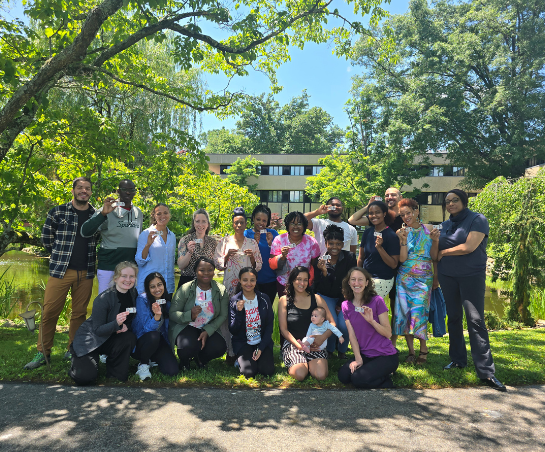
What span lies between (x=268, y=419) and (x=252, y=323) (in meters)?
1.48

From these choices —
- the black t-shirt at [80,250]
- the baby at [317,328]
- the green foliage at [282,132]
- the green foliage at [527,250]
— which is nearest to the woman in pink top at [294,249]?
the baby at [317,328]

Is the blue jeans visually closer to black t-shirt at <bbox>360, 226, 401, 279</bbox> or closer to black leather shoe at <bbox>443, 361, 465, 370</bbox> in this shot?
black t-shirt at <bbox>360, 226, 401, 279</bbox>

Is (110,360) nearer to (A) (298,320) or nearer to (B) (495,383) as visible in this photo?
(A) (298,320)

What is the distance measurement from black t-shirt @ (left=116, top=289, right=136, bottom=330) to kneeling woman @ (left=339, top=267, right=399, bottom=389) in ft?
8.49

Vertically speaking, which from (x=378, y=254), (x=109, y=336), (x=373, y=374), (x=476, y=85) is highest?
(x=476, y=85)

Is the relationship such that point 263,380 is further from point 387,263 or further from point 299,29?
point 299,29

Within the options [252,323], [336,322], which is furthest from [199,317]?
[336,322]

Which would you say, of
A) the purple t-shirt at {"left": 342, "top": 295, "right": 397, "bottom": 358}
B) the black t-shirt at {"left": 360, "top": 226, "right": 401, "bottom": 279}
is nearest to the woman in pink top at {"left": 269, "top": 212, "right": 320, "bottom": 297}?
the black t-shirt at {"left": 360, "top": 226, "right": 401, "bottom": 279}

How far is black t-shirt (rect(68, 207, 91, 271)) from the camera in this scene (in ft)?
17.8

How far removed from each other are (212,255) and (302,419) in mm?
2565

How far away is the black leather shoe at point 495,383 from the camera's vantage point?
4.56 m

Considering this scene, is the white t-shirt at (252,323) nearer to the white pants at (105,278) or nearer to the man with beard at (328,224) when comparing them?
the man with beard at (328,224)

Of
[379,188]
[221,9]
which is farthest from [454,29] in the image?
[221,9]

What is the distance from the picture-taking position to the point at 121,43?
19.6 ft
